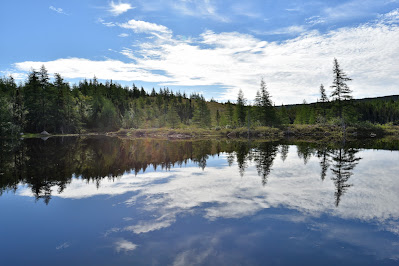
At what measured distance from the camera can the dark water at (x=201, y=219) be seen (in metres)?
6.46

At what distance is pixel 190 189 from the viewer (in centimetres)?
1310

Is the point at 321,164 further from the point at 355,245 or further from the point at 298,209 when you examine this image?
the point at 355,245

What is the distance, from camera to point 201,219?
8.88m

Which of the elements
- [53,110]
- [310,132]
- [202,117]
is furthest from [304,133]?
[53,110]

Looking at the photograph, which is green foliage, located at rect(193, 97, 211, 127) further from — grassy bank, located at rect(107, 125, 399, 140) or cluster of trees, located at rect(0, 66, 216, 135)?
grassy bank, located at rect(107, 125, 399, 140)

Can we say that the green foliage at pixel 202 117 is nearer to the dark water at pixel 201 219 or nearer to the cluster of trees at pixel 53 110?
the cluster of trees at pixel 53 110

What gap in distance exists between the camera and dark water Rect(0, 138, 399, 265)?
6.46 meters

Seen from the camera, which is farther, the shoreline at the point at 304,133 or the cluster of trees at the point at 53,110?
the cluster of trees at the point at 53,110

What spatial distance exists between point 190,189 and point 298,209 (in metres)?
5.63

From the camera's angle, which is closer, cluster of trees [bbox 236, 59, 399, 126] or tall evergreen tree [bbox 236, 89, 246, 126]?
cluster of trees [bbox 236, 59, 399, 126]

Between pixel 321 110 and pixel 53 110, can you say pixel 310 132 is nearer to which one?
pixel 321 110

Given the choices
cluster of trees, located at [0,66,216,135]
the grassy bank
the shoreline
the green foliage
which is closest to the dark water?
the shoreline

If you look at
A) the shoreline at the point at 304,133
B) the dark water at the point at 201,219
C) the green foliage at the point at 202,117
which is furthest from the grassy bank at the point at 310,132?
the dark water at the point at 201,219

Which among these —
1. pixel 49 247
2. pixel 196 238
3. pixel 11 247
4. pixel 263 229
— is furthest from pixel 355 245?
pixel 11 247
